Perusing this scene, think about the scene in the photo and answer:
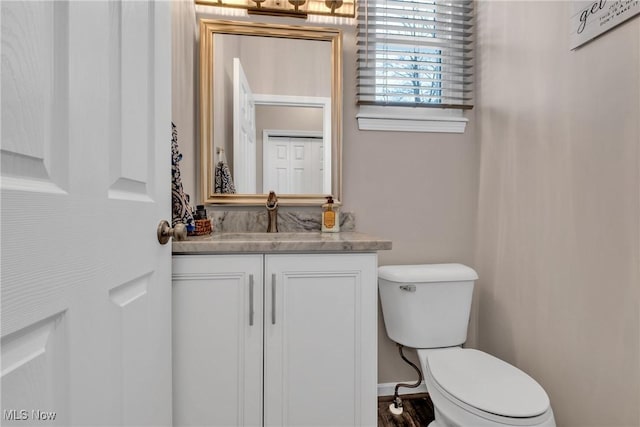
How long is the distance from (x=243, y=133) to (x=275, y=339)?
3.26 feet

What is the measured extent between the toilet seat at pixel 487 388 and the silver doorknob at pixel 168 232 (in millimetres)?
1008

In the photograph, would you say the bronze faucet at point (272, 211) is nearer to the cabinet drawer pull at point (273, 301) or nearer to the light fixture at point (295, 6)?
the cabinet drawer pull at point (273, 301)

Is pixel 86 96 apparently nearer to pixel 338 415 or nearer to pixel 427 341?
pixel 338 415

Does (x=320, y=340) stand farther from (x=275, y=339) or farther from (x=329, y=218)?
(x=329, y=218)

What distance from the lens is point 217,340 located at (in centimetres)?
101

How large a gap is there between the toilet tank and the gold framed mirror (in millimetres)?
539

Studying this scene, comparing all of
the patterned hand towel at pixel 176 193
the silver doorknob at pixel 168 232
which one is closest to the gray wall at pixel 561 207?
the silver doorknob at pixel 168 232

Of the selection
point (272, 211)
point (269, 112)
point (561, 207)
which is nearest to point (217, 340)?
point (272, 211)

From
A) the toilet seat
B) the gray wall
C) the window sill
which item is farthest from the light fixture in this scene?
the toilet seat

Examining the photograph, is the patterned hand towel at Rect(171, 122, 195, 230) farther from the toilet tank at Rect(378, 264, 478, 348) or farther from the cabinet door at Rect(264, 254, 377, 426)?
the toilet tank at Rect(378, 264, 478, 348)

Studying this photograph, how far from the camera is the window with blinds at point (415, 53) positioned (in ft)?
5.31

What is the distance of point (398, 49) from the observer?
64.9 inches

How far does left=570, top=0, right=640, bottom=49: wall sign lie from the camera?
3.25 ft

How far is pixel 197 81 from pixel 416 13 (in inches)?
47.1
